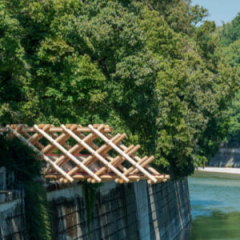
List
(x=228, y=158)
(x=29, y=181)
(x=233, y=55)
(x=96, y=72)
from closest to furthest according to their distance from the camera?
(x=29, y=181) → (x=96, y=72) → (x=228, y=158) → (x=233, y=55)

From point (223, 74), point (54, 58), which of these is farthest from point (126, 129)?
point (223, 74)

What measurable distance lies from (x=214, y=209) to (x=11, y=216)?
4285cm

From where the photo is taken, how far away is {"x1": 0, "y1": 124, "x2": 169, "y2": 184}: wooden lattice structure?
18281 millimetres

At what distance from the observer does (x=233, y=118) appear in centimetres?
10819

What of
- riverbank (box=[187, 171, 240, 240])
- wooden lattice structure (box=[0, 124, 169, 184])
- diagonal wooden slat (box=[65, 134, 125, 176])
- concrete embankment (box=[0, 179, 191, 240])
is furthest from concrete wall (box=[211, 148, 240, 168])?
diagonal wooden slat (box=[65, 134, 125, 176])

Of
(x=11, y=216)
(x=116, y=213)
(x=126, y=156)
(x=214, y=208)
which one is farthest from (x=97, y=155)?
(x=214, y=208)

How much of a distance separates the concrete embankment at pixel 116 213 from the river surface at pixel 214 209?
77.5 inches

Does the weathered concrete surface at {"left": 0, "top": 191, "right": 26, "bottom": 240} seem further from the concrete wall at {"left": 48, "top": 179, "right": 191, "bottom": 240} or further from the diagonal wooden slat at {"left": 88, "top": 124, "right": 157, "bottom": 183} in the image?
the concrete wall at {"left": 48, "top": 179, "right": 191, "bottom": 240}

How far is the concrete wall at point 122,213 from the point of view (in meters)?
20.9

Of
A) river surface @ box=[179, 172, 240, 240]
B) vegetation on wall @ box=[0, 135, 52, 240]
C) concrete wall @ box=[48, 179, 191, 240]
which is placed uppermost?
vegetation on wall @ box=[0, 135, 52, 240]

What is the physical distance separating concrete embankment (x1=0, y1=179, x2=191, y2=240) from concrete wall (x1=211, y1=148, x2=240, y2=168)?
69.3 metres

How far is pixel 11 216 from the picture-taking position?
634 inches

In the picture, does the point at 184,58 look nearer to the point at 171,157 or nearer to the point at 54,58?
the point at 171,157

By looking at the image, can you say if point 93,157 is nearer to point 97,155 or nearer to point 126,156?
point 97,155
